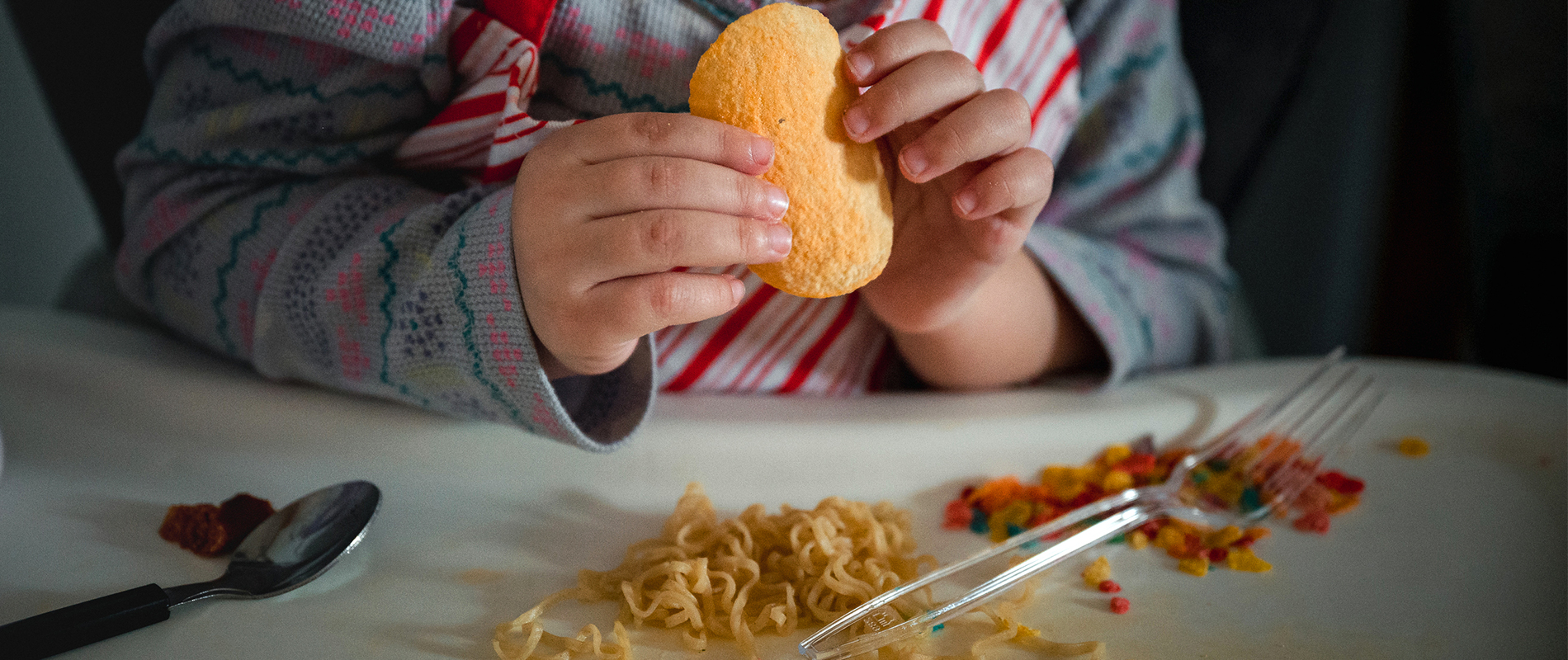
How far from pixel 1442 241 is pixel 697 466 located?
107 cm

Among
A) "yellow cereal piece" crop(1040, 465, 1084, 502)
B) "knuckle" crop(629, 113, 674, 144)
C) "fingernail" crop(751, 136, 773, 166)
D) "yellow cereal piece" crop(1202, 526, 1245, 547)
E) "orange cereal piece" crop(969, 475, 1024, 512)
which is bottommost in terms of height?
"yellow cereal piece" crop(1202, 526, 1245, 547)

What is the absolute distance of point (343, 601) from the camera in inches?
16.4

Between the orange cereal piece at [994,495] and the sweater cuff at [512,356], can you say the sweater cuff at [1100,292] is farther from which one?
the sweater cuff at [512,356]

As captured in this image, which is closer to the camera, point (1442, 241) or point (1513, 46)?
point (1513, 46)

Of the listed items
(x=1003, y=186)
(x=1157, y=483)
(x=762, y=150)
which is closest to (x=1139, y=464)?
(x=1157, y=483)

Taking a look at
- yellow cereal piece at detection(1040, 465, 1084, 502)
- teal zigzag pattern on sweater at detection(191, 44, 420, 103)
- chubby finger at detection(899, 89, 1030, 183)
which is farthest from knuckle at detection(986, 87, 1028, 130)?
teal zigzag pattern on sweater at detection(191, 44, 420, 103)

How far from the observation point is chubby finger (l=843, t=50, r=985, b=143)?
0.41 metres

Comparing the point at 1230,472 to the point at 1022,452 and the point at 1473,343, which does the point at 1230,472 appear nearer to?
the point at 1022,452

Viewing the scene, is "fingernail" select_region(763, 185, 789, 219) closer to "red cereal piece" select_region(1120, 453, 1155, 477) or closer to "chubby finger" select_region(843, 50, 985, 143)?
"chubby finger" select_region(843, 50, 985, 143)

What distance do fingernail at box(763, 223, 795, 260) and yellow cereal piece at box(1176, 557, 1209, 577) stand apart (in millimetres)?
266

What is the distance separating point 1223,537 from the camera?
488 millimetres

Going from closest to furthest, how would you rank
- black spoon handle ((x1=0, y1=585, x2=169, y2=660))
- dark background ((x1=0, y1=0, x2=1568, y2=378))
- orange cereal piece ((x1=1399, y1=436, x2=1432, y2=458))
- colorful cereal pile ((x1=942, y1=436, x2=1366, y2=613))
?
1. black spoon handle ((x1=0, y1=585, x2=169, y2=660))
2. colorful cereal pile ((x1=942, y1=436, x2=1366, y2=613))
3. orange cereal piece ((x1=1399, y1=436, x2=1432, y2=458))
4. dark background ((x1=0, y1=0, x2=1568, y2=378))

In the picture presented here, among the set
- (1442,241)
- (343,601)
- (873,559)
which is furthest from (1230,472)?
(1442,241)

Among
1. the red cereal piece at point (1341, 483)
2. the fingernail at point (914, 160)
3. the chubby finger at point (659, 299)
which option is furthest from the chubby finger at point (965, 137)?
the red cereal piece at point (1341, 483)
